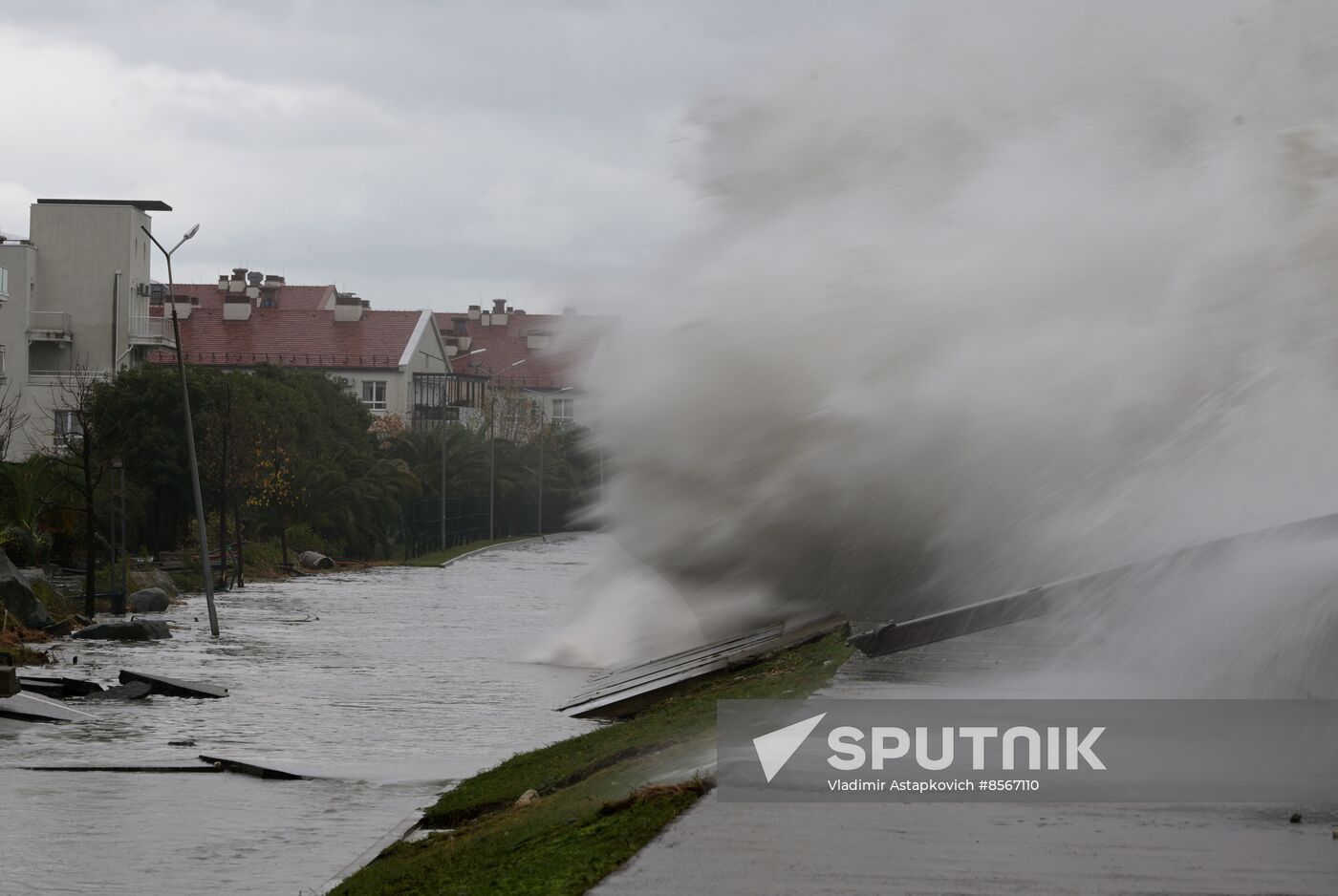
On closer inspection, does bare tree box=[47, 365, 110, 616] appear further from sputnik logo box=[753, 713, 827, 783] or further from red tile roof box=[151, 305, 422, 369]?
red tile roof box=[151, 305, 422, 369]

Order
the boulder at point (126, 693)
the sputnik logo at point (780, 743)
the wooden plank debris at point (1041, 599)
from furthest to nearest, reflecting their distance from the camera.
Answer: the boulder at point (126, 693), the wooden plank debris at point (1041, 599), the sputnik logo at point (780, 743)

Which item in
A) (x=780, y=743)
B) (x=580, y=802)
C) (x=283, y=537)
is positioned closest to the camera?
(x=780, y=743)

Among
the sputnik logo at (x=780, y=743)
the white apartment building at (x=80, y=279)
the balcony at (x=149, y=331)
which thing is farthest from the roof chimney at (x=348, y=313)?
the sputnik logo at (x=780, y=743)

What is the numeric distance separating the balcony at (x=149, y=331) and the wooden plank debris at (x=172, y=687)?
60687 mm

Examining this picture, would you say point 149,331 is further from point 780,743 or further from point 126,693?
point 780,743

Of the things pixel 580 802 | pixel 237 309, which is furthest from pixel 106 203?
pixel 580 802

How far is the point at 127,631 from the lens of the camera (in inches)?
1184

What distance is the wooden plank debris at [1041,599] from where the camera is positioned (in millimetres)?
8180

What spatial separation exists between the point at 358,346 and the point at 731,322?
87.0 metres

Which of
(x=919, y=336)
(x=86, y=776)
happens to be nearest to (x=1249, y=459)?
→ (x=919, y=336)

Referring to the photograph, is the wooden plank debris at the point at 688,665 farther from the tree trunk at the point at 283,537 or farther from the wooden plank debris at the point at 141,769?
the tree trunk at the point at 283,537

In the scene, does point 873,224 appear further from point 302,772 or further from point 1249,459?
point 302,772

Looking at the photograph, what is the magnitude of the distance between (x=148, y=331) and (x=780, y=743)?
79122mm

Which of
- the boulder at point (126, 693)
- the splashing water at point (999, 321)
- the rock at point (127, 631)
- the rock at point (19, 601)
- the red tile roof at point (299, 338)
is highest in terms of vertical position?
the red tile roof at point (299, 338)
